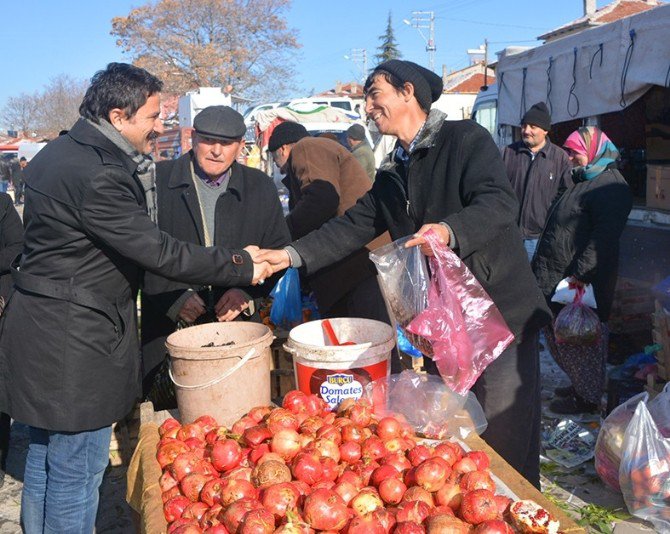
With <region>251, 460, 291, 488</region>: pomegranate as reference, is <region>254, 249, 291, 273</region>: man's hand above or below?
above

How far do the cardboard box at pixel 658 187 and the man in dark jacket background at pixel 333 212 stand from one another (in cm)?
408

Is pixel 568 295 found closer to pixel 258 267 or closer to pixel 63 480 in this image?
pixel 258 267

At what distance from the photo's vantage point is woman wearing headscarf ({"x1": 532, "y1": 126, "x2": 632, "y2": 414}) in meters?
4.56

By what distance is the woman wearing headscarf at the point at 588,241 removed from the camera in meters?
4.56

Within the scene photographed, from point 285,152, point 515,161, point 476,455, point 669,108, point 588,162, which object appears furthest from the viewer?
point 669,108

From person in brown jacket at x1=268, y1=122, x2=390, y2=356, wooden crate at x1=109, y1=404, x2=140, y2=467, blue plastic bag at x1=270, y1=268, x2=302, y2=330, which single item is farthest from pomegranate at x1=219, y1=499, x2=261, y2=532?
blue plastic bag at x1=270, y1=268, x2=302, y2=330

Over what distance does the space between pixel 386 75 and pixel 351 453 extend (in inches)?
63.4

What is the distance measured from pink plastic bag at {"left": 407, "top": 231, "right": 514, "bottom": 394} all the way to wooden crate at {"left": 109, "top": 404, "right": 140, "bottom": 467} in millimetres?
2213

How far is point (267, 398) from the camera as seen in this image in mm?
2666

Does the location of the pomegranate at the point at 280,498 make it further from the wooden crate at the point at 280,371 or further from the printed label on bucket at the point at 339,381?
the wooden crate at the point at 280,371

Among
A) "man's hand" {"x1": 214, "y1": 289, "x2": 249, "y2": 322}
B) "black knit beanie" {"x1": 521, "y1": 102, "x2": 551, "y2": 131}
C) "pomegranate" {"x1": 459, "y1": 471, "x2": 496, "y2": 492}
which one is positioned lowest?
"pomegranate" {"x1": 459, "y1": 471, "x2": 496, "y2": 492}

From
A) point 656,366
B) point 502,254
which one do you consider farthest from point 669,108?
point 502,254

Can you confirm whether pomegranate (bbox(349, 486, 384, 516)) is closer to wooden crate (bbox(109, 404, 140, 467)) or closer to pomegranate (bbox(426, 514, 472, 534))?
pomegranate (bbox(426, 514, 472, 534))

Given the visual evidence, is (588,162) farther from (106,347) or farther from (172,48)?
(172,48)
